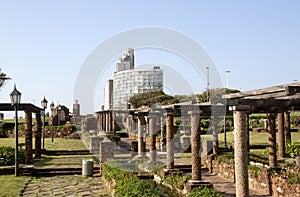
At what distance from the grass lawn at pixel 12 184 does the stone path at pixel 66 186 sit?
0.67 feet

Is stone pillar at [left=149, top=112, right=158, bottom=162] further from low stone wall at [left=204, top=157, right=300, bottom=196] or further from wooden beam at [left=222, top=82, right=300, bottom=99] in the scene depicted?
wooden beam at [left=222, top=82, right=300, bottom=99]

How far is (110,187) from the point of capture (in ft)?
38.0

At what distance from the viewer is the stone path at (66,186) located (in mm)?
11031

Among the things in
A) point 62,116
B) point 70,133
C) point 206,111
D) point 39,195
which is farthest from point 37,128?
point 62,116

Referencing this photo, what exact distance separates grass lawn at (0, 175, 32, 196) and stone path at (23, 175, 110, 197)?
205 millimetres

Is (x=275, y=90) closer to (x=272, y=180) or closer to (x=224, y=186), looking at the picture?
(x=272, y=180)

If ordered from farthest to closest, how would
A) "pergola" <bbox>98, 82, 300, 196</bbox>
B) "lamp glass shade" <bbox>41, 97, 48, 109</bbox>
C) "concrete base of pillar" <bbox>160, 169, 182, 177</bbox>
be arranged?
1. "lamp glass shade" <bbox>41, 97, 48, 109</bbox>
2. "concrete base of pillar" <bbox>160, 169, 182, 177</bbox>
3. "pergola" <bbox>98, 82, 300, 196</bbox>

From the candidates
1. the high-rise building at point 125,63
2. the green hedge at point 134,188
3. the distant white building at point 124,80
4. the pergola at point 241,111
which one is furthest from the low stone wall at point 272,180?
the distant white building at point 124,80

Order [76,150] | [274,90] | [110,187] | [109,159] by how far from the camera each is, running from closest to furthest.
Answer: [274,90]
[110,187]
[109,159]
[76,150]

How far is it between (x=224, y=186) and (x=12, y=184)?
23.3ft

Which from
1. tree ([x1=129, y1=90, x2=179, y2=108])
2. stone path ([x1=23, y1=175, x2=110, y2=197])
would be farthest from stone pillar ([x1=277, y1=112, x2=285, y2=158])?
tree ([x1=129, y1=90, x2=179, y2=108])

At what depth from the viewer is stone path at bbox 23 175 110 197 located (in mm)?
11031

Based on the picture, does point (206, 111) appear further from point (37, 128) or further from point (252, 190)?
point (37, 128)

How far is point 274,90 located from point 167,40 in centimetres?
841
